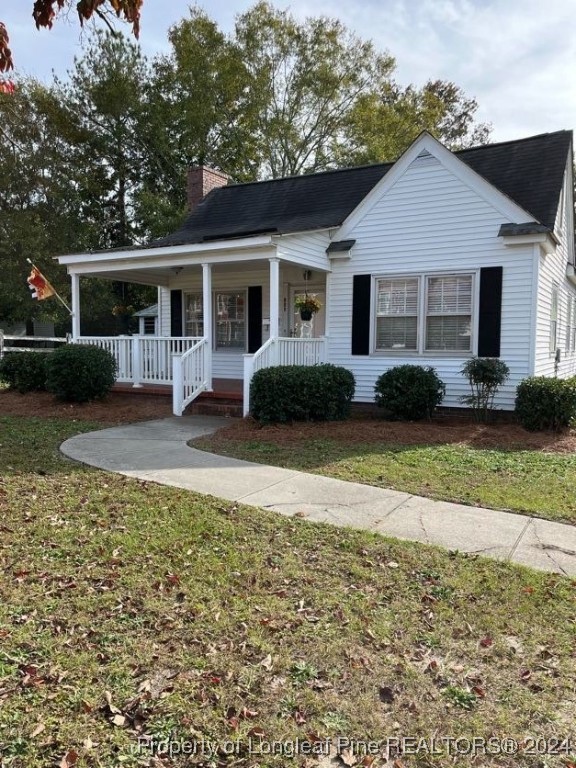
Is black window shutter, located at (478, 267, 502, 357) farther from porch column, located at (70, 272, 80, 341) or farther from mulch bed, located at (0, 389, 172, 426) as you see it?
porch column, located at (70, 272, 80, 341)

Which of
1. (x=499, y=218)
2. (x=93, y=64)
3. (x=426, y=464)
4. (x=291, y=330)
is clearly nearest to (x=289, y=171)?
(x=93, y=64)

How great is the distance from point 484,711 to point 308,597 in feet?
3.97

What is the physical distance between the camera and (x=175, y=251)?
1065 centimetres

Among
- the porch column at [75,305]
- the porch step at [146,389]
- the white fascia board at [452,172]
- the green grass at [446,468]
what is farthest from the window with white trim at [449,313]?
the porch column at [75,305]

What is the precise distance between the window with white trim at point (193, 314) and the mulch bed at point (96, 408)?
2941mm

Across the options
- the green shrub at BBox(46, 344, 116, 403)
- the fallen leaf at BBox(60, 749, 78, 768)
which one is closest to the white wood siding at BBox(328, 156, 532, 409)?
the green shrub at BBox(46, 344, 116, 403)

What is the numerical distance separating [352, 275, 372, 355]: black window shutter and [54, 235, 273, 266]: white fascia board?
234 centimetres

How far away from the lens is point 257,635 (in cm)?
290

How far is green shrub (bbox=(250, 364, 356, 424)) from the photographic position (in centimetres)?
895

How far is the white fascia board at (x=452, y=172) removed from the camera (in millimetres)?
9641

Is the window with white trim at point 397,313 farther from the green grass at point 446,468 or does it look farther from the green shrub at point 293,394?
the green grass at point 446,468

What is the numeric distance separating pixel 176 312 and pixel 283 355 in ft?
16.2

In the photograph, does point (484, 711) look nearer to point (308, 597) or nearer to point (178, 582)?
point (308, 597)

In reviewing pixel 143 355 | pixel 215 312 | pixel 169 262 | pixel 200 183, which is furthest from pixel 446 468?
pixel 200 183
